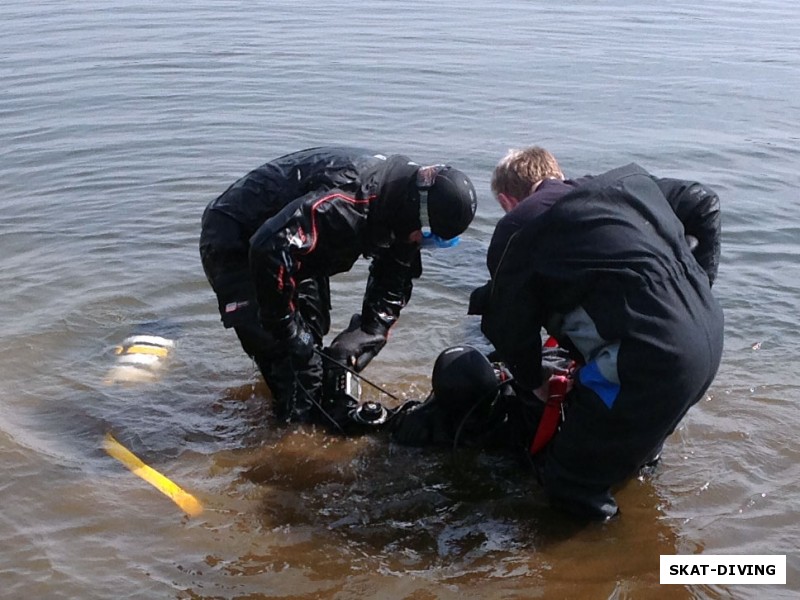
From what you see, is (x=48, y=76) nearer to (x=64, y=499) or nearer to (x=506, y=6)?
(x=64, y=499)

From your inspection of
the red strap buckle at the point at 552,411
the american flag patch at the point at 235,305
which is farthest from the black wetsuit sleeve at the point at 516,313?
the american flag patch at the point at 235,305

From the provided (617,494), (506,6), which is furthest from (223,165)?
(506,6)

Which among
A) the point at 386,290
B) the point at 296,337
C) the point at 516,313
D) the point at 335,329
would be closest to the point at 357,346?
the point at 386,290

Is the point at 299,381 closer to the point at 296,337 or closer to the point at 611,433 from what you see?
the point at 296,337

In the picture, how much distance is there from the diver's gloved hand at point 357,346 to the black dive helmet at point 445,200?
1022mm

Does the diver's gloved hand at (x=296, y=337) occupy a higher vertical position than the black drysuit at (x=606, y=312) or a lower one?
lower

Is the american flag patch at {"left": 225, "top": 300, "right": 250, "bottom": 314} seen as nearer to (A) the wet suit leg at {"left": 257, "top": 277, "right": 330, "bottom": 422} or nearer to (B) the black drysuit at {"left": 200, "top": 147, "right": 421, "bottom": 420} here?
(B) the black drysuit at {"left": 200, "top": 147, "right": 421, "bottom": 420}

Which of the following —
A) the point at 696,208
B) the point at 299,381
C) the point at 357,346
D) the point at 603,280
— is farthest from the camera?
the point at 357,346

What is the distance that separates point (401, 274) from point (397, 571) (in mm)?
1997

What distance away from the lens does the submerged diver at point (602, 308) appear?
361 cm

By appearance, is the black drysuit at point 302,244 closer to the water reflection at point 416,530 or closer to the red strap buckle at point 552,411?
the water reflection at point 416,530

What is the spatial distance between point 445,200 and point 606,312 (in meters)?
1.11

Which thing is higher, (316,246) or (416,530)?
(316,246)

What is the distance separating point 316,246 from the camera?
4598 millimetres
